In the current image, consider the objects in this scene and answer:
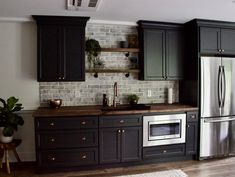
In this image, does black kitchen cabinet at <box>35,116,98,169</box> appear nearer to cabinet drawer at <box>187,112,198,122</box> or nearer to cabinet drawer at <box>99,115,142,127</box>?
cabinet drawer at <box>99,115,142,127</box>

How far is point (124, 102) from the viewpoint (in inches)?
161

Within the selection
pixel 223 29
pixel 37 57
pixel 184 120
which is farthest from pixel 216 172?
pixel 37 57

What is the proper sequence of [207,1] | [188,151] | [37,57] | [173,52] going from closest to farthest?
[207,1], [37,57], [188,151], [173,52]

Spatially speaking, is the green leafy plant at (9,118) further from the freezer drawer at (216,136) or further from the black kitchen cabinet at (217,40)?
the black kitchen cabinet at (217,40)

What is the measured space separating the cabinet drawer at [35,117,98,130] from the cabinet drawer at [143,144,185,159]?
1.01m

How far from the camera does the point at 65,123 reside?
328 centimetres

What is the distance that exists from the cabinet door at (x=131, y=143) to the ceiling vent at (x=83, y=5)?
6.33ft

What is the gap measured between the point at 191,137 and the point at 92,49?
2345 mm

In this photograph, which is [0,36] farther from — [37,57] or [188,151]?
[188,151]

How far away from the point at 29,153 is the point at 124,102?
195 centimetres

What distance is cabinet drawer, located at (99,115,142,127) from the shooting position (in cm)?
339

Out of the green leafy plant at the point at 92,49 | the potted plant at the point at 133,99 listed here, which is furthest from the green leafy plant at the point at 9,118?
the potted plant at the point at 133,99

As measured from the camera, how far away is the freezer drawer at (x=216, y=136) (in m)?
3.79

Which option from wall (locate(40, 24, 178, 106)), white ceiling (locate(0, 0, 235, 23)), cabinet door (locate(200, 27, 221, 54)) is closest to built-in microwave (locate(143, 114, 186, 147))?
wall (locate(40, 24, 178, 106))
